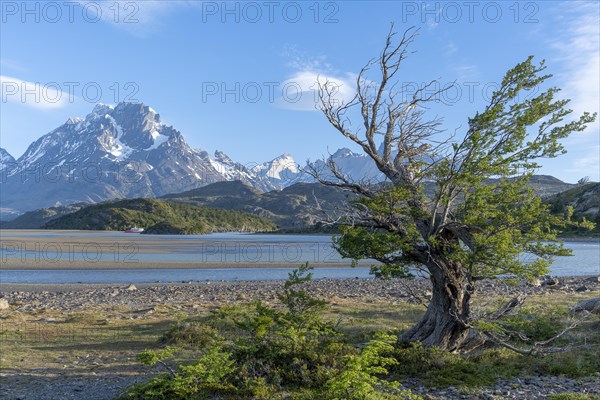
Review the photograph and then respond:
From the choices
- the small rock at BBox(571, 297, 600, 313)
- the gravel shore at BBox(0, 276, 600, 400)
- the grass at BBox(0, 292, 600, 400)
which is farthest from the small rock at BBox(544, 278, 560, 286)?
the small rock at BBox(571, 297, 600, 313)

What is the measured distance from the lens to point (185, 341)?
1908cm

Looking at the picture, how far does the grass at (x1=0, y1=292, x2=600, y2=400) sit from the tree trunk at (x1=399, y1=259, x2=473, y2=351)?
630 mm

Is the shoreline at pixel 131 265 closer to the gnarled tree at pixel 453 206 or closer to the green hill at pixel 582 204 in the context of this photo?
the gnarled tree at pixel 453 206

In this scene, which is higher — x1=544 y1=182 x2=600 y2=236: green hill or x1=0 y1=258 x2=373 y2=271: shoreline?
x1=544 y1=182 x2=600 y2=236: green hill

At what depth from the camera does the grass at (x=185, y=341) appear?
42.9 ft

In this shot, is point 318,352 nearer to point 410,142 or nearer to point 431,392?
point 431,392

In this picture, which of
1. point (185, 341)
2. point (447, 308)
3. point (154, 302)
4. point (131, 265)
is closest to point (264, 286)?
point (154, 302)

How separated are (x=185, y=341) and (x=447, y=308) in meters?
10.3

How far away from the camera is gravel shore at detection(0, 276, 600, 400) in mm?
11969

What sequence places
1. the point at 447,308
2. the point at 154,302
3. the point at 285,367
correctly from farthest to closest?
the point at 154,302, the point at 447,308, the point at 285,367

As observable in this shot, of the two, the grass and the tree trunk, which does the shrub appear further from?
the tree trunk

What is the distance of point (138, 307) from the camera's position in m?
29.9

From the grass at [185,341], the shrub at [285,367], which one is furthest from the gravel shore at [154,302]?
the shrub at [285,367]

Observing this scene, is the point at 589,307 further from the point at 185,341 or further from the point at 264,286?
the point at 264,286
